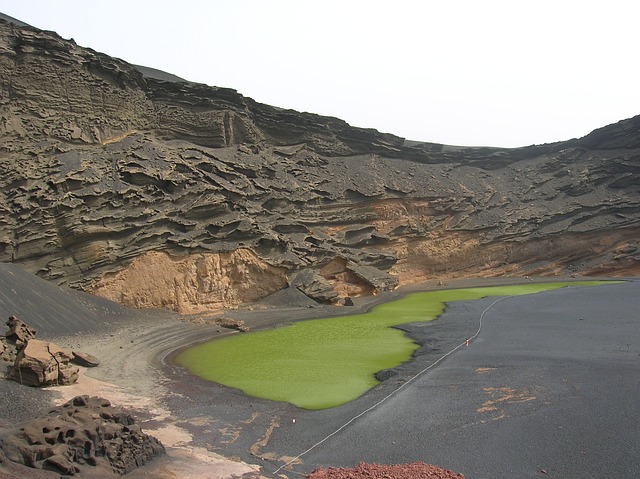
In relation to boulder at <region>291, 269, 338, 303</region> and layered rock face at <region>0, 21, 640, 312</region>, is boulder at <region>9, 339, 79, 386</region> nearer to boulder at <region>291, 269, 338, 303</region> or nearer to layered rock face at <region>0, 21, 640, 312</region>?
layered rock face at <region>0, 21, 640, 312</region>

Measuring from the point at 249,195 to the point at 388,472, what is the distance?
28.6 meters

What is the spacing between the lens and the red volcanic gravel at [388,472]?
7539 mm

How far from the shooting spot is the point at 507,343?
17.4m

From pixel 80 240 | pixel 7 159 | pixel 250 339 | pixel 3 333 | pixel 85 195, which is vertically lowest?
pixel 250 339

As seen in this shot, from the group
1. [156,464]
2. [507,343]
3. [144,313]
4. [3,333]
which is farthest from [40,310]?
[507,343]

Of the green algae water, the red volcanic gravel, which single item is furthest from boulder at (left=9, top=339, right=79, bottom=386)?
the red volcanic gravel

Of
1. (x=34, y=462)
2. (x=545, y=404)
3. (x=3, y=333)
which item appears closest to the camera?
(x=34, y=462)

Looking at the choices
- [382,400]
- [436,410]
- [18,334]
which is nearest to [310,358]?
[382,400]

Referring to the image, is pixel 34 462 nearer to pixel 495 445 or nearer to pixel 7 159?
pixel 495 445

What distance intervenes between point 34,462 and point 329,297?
83.2 ft

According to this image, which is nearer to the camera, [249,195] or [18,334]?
[18,334]

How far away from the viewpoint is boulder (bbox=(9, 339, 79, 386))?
12.6 metres

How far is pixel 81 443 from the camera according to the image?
771 cm

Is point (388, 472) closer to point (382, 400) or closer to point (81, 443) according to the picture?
point (382, 400)
